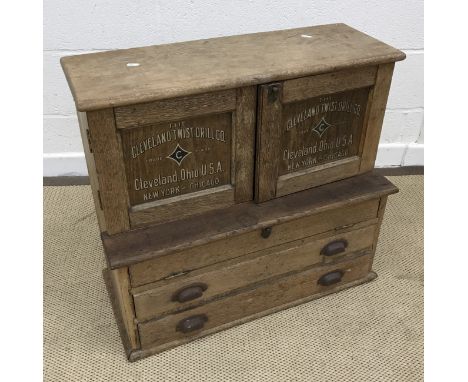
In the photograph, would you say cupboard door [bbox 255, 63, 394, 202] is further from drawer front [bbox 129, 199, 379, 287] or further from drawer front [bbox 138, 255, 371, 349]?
drawer front [bbox 138, 255, 371, 349]

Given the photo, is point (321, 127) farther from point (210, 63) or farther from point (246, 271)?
point (246, 271)

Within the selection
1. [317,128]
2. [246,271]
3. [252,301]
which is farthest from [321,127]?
[252,301]

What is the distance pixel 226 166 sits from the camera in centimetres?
172

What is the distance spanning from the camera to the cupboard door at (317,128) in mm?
1653

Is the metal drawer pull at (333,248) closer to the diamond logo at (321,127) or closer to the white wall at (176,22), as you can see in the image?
the diamond logo at (321,127)

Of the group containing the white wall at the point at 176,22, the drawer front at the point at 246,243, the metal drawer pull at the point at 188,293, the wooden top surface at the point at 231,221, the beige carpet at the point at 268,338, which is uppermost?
the white wall at the point at 176,22

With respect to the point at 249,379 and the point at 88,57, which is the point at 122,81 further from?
the point at 249,379

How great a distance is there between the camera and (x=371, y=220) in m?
2.06

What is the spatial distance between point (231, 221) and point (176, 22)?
44.5 inches

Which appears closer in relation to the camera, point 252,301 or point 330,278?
point 252,301

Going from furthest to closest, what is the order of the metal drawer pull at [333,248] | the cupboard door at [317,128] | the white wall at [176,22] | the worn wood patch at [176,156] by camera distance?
1. the white wall at [176,22]
2. the metal drawer pull at [333,248]
3. the cupboard door at [317,128]
4. the worn wood patch at [176,156]

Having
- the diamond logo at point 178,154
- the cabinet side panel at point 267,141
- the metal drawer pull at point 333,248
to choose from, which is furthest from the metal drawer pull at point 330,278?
the diamond logo at point 178,154

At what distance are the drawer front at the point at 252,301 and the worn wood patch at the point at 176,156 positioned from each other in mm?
502

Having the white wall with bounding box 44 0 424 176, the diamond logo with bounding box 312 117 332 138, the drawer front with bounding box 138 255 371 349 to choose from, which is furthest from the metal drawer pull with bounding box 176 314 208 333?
the white wall with bounding box 44 0 424 176
